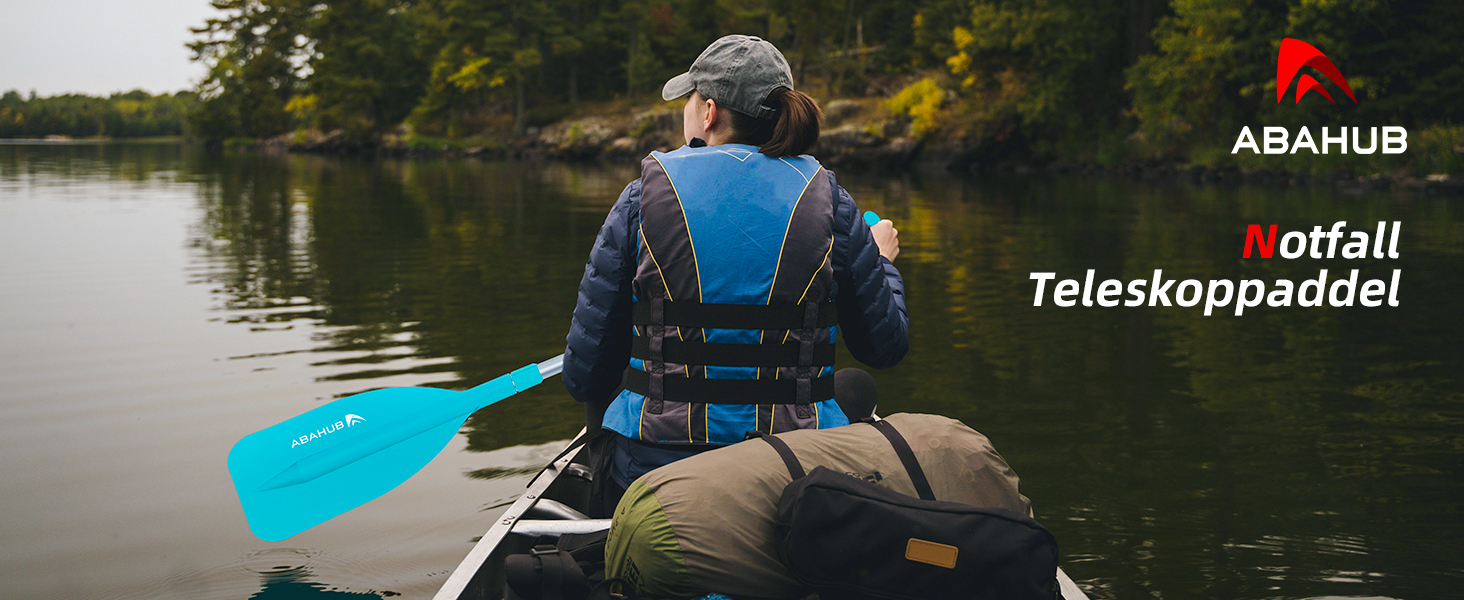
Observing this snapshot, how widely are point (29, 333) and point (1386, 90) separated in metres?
31.6

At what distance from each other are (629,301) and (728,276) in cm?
31

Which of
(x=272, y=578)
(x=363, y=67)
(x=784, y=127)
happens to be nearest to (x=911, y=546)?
(x=784, y=127)

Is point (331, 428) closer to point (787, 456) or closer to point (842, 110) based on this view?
point (787, 456)

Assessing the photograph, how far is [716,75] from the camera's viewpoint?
2703 mm

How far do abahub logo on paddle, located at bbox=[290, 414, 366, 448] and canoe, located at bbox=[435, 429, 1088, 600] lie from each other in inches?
32.2

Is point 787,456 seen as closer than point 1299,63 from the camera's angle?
Yes

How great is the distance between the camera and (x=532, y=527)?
115 inches

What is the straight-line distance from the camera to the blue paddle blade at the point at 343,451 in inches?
142

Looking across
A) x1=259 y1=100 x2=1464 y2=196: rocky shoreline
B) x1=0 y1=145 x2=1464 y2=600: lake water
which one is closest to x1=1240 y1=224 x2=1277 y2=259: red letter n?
x1=0 y1=145 x2=1464 y2=600: lake water

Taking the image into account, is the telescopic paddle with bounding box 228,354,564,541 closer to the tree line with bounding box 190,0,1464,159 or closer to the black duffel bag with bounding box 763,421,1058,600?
the black duffel bag with bounding box 763,421,1058,600

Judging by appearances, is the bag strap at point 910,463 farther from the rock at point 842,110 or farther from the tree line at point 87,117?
the tree line at point 87,117

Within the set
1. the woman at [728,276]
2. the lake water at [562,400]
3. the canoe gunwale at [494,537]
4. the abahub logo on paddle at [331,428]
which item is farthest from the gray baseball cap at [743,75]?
the lake water at [562,400]

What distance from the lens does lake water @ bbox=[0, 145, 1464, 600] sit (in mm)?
3885

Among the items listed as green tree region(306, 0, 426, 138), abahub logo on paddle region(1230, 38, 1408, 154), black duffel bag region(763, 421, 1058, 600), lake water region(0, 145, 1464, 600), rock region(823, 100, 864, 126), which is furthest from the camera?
green tree region(306, 0, 426, 138)
